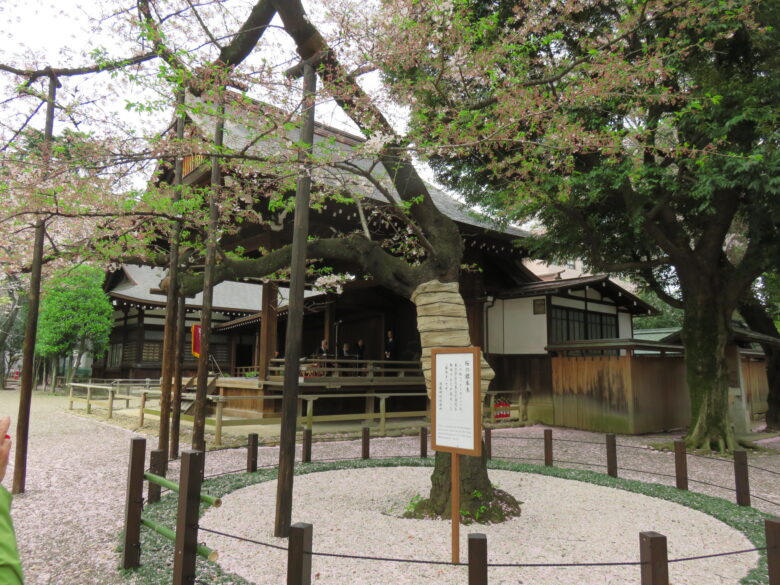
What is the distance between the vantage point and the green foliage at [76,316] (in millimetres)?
22016

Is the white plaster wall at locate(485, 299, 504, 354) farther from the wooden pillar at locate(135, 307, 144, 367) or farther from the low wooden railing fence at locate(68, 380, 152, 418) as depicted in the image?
the wooden pillar at locate(135, 307, 144, 367)

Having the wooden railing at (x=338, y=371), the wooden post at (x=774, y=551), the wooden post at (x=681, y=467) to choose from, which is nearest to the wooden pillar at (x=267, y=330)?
the wooden railing at (x=338, y=371)

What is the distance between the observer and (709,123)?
803cm

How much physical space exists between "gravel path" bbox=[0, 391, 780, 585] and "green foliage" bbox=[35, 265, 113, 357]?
32.0 ft

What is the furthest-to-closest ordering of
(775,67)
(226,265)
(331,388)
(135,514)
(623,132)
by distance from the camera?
(331,388) → (775,67) → (623,132) → (226,265) → (135,514)

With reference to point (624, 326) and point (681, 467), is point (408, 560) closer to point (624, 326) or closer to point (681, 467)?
point (681, 467)

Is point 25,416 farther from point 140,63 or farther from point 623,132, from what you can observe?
point 623,132

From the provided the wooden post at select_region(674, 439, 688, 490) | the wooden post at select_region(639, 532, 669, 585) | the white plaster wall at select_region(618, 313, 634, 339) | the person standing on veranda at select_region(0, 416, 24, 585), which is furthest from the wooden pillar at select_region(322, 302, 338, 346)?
the person standing on veranda at select_region(0, 416, 24, 585)

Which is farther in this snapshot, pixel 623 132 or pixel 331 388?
pixel 331 388

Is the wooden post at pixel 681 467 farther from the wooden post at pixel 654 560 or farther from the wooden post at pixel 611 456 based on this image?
the wooden post at pixel 654 560

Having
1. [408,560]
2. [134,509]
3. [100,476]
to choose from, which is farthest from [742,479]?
[100,476]

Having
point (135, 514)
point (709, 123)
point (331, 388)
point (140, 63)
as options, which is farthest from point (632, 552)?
point (331, 388)

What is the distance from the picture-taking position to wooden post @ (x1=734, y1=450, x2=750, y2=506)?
555 cm

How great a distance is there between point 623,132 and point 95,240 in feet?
24.2
